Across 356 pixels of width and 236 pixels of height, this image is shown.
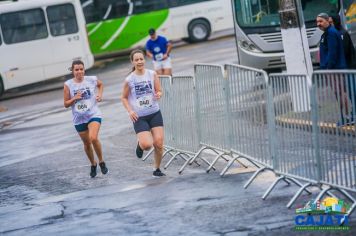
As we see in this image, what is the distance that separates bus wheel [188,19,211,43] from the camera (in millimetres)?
34594

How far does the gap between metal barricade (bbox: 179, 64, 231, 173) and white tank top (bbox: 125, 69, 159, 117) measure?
64 centimetres

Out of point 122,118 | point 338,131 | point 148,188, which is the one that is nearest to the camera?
point 338,131

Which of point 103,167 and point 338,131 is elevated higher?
point 338,131

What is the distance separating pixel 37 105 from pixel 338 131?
1684 centimetres

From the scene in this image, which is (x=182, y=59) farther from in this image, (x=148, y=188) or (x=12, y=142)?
(x=148, y=188)

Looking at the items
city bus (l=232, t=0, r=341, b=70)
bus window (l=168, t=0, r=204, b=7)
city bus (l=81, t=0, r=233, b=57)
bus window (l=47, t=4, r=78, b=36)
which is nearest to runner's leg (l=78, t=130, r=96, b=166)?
city bus (l=232, t=0, r=341, b=70)

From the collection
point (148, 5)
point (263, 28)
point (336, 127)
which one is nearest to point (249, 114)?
point (336, 127)

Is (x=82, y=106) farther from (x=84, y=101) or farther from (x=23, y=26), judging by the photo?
(x=23, y=26)

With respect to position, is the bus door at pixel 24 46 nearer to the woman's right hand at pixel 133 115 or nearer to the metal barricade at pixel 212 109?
the metal barricade at pixel 212 109

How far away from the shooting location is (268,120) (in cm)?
940

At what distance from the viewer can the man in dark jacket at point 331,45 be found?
1323 centimetres

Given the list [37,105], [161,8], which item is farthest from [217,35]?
[37,105]

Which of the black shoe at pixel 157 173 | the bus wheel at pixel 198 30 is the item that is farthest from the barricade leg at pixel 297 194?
the bus wheel at pixel 198 30

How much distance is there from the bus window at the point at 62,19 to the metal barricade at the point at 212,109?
17936mm
